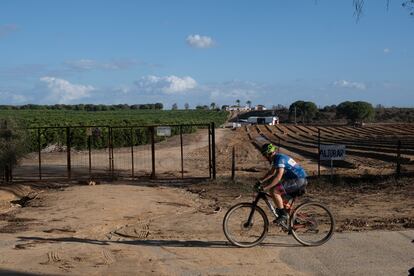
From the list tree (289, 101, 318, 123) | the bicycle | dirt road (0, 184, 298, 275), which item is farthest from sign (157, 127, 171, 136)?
tree (289, 101, 318, 123)

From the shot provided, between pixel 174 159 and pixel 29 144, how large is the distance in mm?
14305

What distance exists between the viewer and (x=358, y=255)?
8.56 m

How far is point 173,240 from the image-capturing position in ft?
33.0

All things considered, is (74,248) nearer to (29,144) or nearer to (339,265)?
(339,265)

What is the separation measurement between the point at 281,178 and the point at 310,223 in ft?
2.89

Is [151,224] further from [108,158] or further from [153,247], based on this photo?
[108,158]

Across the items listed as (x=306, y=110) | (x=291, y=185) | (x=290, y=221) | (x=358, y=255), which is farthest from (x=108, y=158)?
(x=306, y=110)

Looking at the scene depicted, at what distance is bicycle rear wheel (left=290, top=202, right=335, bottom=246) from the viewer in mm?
9445

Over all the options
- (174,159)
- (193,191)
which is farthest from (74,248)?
(174,159)

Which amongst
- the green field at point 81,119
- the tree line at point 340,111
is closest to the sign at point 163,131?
the green field at point 81,119

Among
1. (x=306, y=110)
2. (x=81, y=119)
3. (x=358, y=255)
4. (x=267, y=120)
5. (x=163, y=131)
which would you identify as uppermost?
(x=306, y=110)

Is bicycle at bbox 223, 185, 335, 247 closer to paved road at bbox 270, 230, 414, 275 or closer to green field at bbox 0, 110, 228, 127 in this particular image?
paved road at bbox 270, 230, 414, 275

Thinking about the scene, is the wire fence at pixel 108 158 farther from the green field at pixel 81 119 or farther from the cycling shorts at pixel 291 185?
the cycling shorts at pixel 291 185

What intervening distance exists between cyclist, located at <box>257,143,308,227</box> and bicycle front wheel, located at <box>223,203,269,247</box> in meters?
0.31
